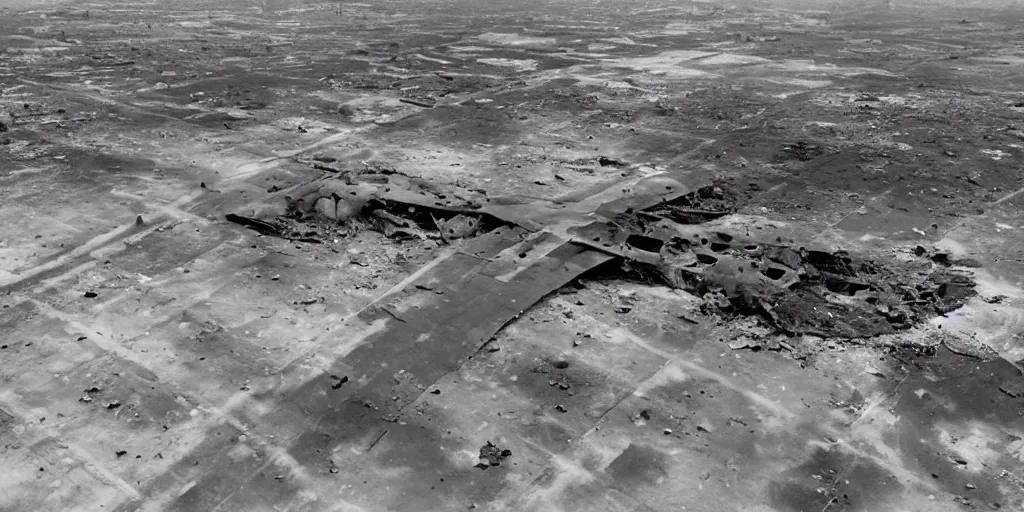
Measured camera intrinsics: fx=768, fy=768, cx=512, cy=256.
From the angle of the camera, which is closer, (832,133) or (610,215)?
(610,215)

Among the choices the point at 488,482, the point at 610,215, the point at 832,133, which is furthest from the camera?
the point at 832,133

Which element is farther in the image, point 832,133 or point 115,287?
point 832,133

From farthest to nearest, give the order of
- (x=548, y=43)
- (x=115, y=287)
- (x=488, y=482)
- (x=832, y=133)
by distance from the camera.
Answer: (x=548, y=43) < (x=832, y=133) < (x=115, y=287) < (x=488, y=482)

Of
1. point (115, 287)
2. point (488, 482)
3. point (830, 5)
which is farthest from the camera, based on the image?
point (830, 5)

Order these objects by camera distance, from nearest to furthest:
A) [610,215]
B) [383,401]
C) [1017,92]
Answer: [383,401] < [610,215] < [1017,92]

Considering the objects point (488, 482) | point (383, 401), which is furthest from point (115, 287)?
point (488, 482)

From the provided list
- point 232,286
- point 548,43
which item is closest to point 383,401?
point 232,286

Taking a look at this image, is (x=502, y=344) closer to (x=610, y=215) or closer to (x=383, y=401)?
(x=383, y=401)

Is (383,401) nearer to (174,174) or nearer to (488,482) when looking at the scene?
(488,482)
